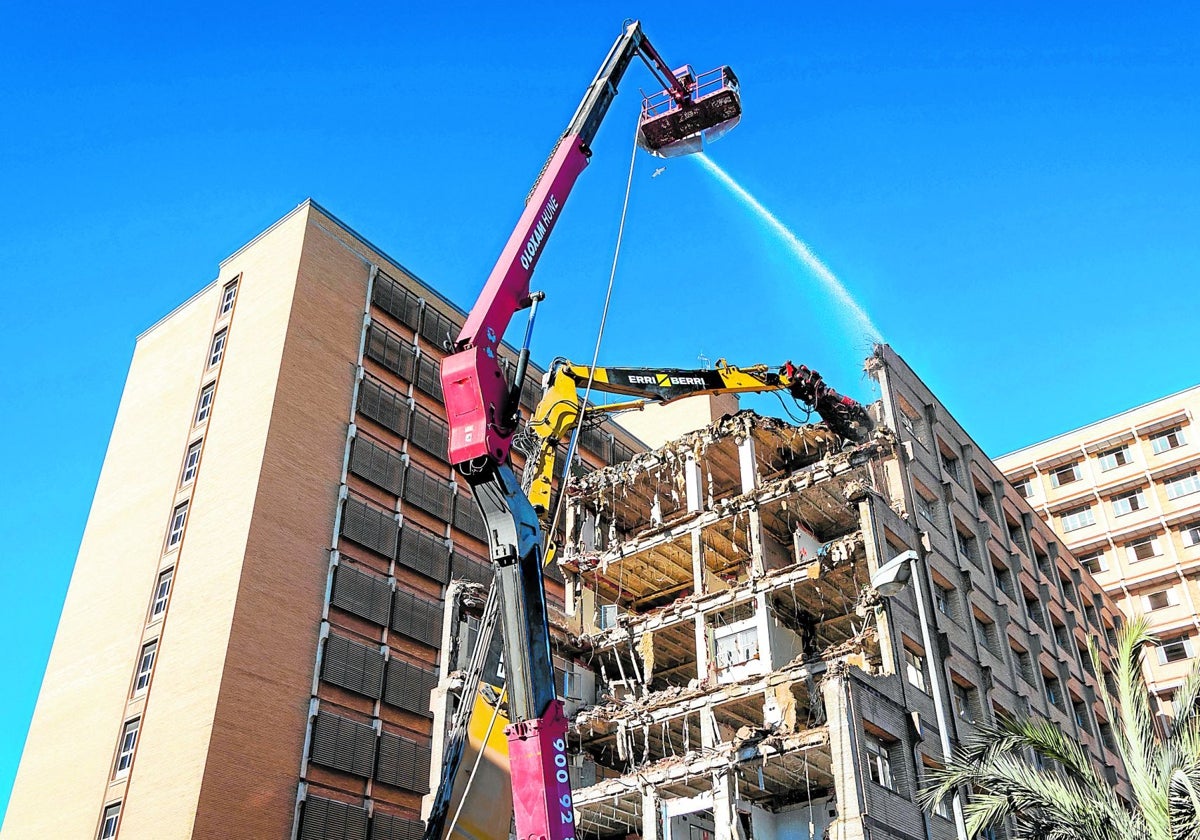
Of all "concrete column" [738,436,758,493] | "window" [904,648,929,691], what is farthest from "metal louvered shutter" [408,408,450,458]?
"window" [904,648,929,691]

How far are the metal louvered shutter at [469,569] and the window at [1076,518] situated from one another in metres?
53.7

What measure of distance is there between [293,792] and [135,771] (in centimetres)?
641

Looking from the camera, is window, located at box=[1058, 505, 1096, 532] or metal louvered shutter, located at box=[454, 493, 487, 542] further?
window, located at box=[1058, 505, 1096, 532]

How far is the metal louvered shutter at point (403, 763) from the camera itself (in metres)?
50.2

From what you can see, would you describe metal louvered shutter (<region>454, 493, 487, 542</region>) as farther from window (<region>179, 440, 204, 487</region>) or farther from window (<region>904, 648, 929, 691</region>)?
window (<region>904, 648, 929, 691</region>)

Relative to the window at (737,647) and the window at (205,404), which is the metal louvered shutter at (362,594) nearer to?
the window at (205,404)

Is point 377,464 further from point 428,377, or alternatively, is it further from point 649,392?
point 649,392

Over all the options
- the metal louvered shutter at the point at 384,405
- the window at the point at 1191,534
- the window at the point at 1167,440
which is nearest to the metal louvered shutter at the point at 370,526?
the metal louvered shutter at the point at 384,405

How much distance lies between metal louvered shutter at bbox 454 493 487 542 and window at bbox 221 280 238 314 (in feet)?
50.7

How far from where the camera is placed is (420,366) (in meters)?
61.8

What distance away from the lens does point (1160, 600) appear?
8594 centimetres

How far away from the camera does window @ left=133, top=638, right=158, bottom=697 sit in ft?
161

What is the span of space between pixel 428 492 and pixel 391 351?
25.5 ft

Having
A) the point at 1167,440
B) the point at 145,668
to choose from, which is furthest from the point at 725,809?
the point at 1167,440
